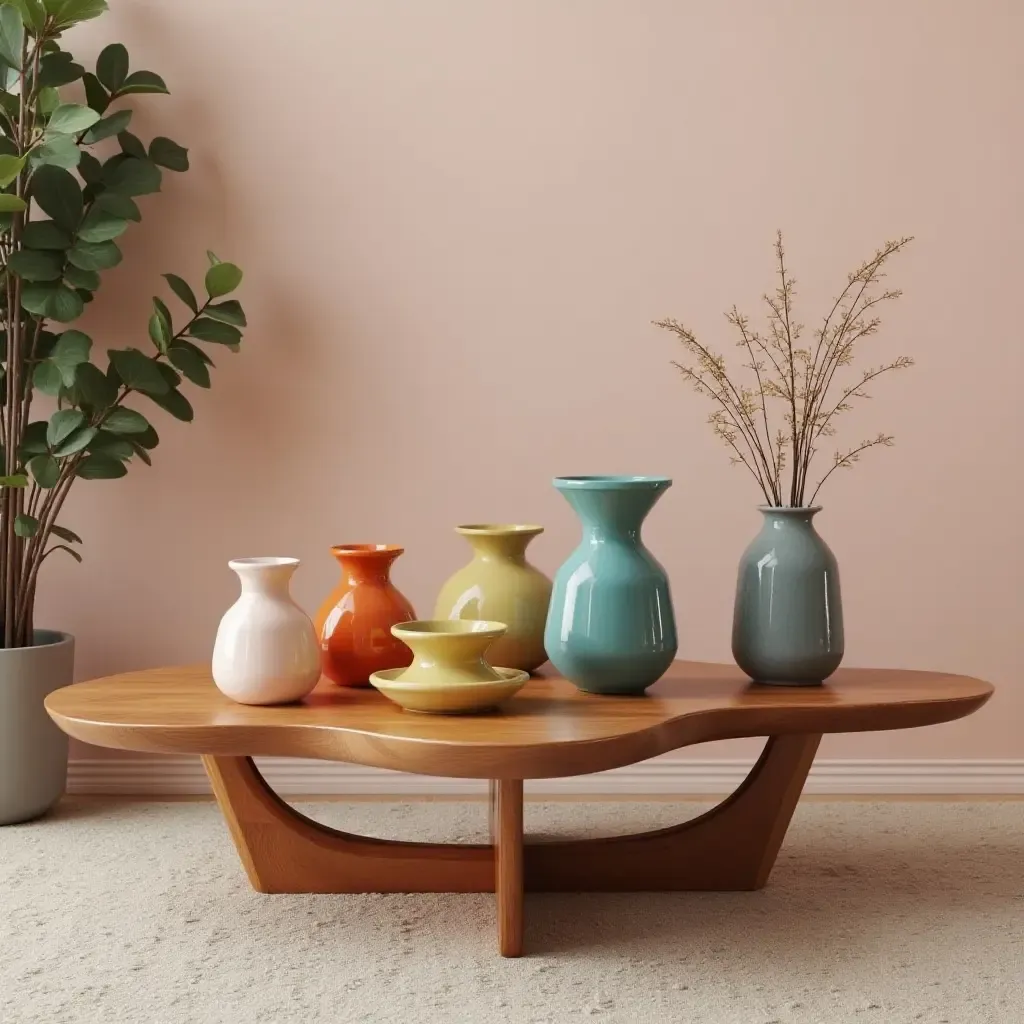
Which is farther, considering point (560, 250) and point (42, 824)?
point (560, 250)

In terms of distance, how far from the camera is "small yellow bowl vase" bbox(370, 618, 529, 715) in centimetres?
184

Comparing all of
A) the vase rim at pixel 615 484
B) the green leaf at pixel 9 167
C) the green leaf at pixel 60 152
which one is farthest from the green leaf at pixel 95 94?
the vase rim at pixel 615 484

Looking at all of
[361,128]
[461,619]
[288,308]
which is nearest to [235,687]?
[461,619]

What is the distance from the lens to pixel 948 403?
304 centimetres

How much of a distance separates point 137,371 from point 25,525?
396 millimetres

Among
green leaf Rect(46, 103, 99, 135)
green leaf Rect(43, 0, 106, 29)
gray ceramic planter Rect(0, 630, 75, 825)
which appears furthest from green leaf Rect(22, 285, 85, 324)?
gray ceramic planter Rect(0, 630, 75, 825)

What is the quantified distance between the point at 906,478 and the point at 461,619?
4.57ft

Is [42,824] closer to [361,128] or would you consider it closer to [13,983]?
[13,983]

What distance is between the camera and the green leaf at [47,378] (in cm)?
270

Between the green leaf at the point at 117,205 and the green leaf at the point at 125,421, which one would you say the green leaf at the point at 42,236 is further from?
the green leaf at the point at 125,421

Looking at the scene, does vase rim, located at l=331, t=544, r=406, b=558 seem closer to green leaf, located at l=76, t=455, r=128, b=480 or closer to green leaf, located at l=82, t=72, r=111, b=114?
green leaf, located at l=76, t=455, r=128, b=480

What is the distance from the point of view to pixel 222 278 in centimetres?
279

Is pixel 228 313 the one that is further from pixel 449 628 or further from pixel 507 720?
pixel 507 720

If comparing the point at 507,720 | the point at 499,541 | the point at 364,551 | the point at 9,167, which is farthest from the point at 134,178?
the point at 507,720
